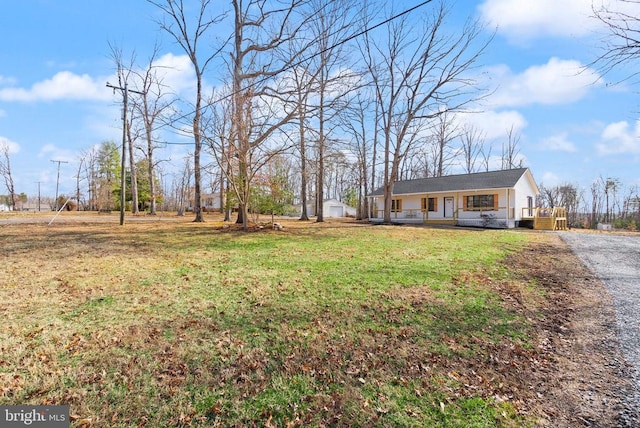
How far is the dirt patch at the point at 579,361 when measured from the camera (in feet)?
8.34

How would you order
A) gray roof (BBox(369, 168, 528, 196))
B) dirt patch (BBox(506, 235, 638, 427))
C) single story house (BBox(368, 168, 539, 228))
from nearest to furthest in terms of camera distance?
dirt patch (BBox(506, 235, 638, 427)) → single story house (BBox(368, 168, 539, 228)) → gray roof (BBox(369, 168, 528, 196))

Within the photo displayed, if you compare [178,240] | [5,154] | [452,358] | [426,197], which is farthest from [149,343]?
[5,154]

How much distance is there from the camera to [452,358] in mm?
3359

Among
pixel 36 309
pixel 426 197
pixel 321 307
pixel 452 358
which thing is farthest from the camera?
pixel 426 197

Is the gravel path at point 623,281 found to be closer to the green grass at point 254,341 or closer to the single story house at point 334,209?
the green grass at point 254,341

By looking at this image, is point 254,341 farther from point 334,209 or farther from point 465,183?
point 334,209

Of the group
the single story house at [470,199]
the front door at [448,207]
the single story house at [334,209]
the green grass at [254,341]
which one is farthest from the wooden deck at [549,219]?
the single story house at [334,209]

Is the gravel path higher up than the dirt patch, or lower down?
higher up

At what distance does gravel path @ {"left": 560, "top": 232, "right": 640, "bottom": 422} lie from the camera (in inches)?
138

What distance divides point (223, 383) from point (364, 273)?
411 cm

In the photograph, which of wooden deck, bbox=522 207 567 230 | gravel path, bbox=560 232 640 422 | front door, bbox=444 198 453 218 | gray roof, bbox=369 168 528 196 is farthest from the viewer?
front door, bbox=444 198 453 218

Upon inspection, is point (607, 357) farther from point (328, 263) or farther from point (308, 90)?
point (308, 90)

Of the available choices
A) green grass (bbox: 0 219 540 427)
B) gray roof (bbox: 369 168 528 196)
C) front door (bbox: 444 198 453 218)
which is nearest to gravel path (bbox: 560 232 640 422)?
green grass (bbox: 0 219 540 427)

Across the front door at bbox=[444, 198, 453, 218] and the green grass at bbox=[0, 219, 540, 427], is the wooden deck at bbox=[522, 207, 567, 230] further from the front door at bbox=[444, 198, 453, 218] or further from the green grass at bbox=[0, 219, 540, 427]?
the green grass at bbox=[0, 219, 540, 427]
